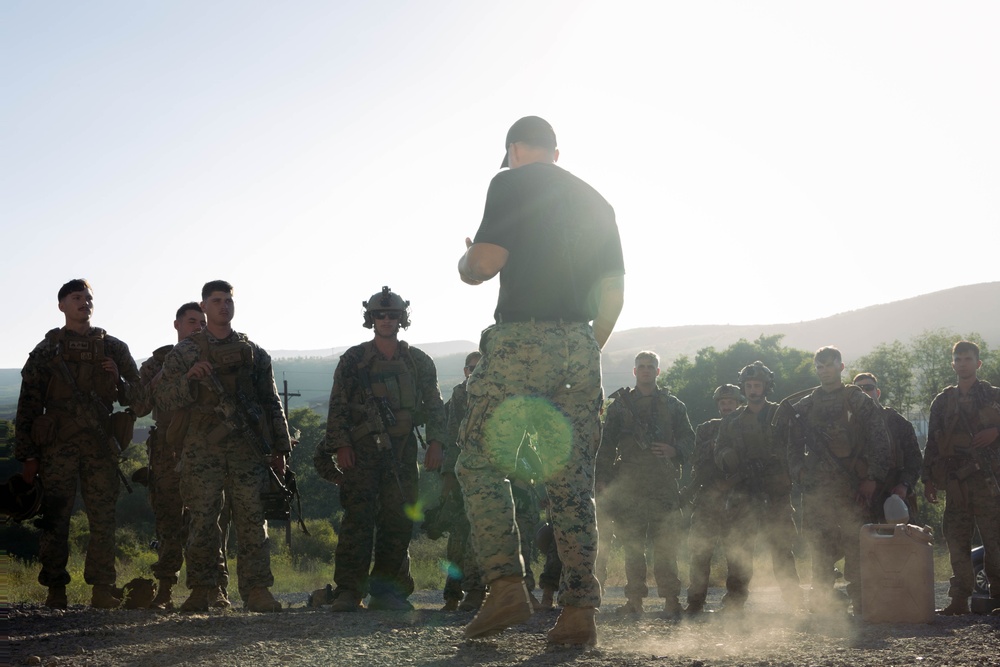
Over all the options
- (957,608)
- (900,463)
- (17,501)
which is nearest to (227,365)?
(17,501)

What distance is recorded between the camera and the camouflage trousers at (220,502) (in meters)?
8.14

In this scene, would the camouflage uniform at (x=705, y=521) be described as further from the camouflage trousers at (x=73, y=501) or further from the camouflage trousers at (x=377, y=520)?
the camouflage trousers at (x=73, y=501)

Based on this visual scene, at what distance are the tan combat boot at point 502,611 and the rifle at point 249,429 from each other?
3.64 metres

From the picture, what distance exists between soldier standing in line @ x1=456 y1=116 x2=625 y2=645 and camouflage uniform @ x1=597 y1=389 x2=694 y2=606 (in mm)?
5656

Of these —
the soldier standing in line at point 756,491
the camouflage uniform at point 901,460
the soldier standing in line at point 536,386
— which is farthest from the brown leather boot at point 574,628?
the soldier standing in line at point 756,491

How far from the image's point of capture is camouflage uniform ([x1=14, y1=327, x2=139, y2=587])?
8.82 m

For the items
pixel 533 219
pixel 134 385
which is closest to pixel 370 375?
pixel 134 385

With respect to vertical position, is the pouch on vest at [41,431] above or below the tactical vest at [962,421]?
above

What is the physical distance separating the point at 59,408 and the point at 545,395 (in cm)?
548

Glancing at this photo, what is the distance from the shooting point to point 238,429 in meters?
8.18

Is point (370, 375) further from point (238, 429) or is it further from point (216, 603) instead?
point (216, 603)

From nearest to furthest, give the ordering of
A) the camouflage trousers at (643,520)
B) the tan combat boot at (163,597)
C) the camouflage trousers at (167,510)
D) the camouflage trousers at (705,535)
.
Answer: the tan combat boot at (163,597), the camouflage trousers at (167,510), the camouflage trousers at (705,535), the camouflage trousers at (643,520)

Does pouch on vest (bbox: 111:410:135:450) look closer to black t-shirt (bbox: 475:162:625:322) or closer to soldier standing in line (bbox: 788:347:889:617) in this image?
black t-shirt (bbox: 475:162:625:322)

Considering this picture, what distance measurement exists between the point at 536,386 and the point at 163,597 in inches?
218
